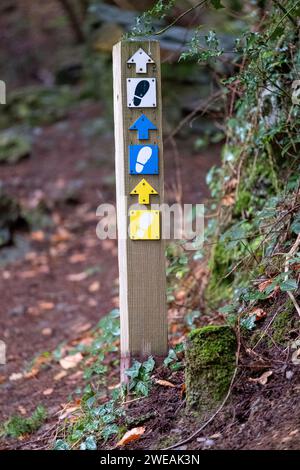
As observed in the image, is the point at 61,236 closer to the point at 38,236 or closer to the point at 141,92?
the point at 38,236

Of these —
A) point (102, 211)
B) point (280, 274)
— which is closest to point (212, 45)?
point (280, 274)

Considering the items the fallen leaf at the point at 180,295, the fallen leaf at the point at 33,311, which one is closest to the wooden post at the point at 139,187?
the fallen leaf at the point at 180,295

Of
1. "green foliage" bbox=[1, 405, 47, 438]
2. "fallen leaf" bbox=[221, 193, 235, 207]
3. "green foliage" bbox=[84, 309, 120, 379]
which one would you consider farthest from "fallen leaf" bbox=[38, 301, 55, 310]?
"green foliage" bbox=[1, 405, 47, 438]

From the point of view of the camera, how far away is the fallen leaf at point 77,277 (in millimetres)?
8508

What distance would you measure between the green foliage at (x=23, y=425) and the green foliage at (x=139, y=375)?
2.80 feet

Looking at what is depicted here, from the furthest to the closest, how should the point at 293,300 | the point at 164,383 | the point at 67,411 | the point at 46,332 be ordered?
the point at 46,332, the point at 67,411, the point at 164,383, the point at 293,300

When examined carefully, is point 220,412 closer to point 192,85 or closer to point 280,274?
point 280,274

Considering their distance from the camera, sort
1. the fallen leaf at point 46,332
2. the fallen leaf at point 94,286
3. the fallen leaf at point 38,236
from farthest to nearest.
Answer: the fallen leaf at point 38,236 < the fallen leaf at point 94,286 < the fallen leaf at point 46,332

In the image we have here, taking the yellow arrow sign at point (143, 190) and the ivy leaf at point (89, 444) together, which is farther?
the yellow arrow sign at point (143, 190)

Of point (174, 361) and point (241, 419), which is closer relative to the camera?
point (241, 419)

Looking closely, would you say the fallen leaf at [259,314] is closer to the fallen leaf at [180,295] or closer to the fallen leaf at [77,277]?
the fallen leaf at [180,295]

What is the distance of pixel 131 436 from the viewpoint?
3486 mm

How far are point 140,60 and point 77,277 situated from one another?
5.01m

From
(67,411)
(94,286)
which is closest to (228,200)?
(67,411)
